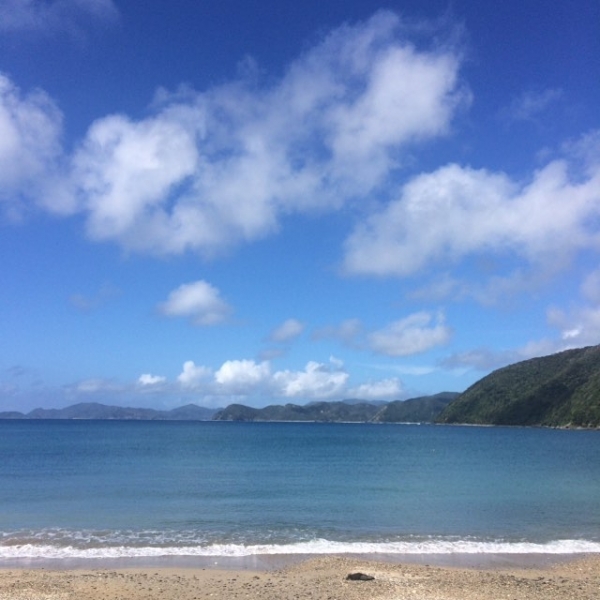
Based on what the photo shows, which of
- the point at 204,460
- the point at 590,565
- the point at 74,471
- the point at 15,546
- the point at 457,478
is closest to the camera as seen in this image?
the point at 590,565

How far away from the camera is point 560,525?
2722 centimetres

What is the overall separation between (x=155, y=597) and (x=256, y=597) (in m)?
2.92

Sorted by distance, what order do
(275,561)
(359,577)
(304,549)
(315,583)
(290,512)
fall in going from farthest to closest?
1. (290,512)
2. (304,549)
3. (275,561)
4. (359,577)
5. (315,583)

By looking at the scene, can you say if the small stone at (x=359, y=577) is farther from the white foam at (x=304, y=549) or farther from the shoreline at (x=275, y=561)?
the white foam at (x=304, y=549)

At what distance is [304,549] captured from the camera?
73.7ft

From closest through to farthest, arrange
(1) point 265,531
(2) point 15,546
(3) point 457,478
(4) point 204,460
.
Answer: (2) point 15,546 < (1) point 265,531 < (3) point 457,478 < (4) point 204,460

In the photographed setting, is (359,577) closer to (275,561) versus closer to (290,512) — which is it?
(275,561)

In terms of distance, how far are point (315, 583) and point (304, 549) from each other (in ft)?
16.5

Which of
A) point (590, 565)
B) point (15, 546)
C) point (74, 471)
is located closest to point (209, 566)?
point (15, 546)

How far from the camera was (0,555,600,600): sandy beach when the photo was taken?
16.2 m

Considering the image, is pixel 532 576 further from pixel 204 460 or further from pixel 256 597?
pixel 204 460

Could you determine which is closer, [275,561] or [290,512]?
[275,561]

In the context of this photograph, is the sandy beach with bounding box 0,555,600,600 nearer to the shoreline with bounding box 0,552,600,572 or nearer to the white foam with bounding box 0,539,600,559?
the shoreline with bounding box 0,552,600,572

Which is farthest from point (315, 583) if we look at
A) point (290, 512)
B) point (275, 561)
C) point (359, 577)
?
point (290, 512)
